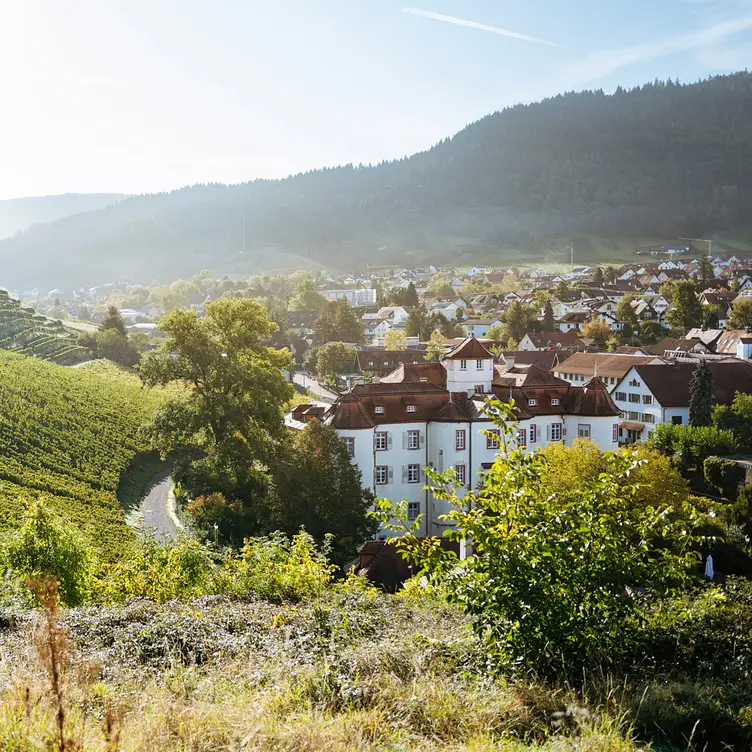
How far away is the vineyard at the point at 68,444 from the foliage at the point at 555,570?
1379cm

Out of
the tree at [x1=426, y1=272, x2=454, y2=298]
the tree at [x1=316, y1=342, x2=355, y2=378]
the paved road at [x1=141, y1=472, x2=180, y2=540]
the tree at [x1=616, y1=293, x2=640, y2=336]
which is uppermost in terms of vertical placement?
the tree at [x1=426, y1=272, x2=454, y2=298]

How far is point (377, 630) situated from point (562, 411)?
946 inches

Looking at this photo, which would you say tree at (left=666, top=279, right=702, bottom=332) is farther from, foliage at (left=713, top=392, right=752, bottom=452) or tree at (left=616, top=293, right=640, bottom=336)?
foliage at (left=713, top=392, right=752, bottom=452)

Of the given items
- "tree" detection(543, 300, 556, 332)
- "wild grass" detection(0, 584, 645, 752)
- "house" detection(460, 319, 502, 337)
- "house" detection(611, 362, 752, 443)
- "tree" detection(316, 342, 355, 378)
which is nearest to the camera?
"wild grass" detection(0, 584, 645, 752)

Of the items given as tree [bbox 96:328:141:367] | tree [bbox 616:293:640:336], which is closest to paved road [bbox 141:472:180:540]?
tree [bbox 96:328:141:367]

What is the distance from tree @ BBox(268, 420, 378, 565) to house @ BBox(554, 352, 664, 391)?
1036 inches

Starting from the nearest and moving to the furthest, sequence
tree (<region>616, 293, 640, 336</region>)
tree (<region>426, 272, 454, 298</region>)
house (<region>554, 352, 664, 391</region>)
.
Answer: house (<region>554, 352, 664, 391</region>) < tree (<region>616, 293, 640, 336</region>) < tree (<region>426, 272, 454, 298</region>)

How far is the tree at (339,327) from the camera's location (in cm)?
8744

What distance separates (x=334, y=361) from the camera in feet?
A: 214

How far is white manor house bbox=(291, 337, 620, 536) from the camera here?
92.7 feet

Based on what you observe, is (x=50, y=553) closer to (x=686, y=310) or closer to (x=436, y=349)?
(x=436, y=349)

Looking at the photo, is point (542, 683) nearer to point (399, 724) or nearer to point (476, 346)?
point (399, 724)

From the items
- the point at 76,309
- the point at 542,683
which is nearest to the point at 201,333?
the point at 542,683

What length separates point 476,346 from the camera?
98.5 ft
